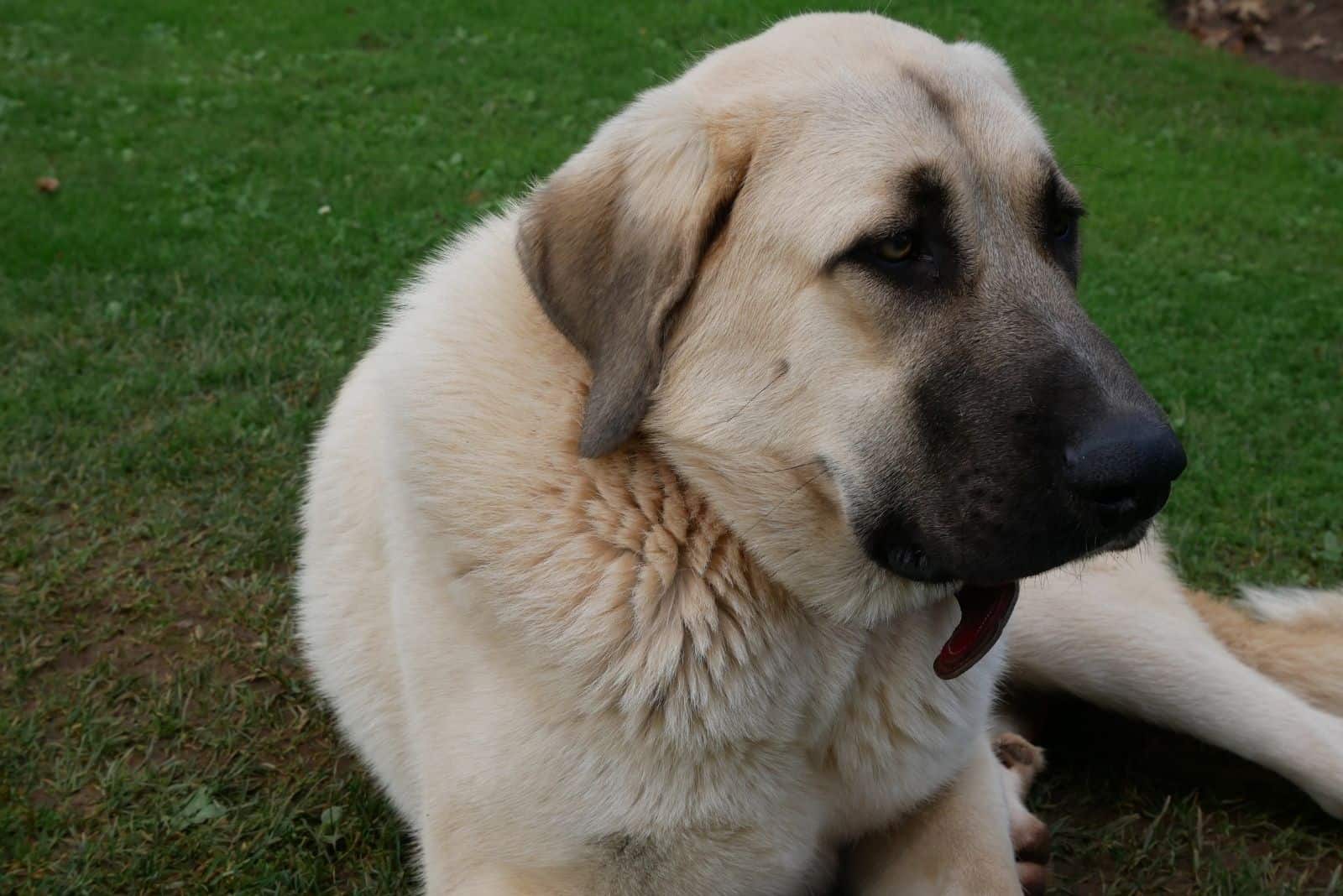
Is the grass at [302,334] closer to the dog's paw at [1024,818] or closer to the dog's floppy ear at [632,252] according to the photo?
the dog's paw at [1024,818]

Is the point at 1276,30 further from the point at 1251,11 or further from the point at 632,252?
the point at 632,252

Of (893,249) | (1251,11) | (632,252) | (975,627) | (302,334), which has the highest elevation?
(893,249)

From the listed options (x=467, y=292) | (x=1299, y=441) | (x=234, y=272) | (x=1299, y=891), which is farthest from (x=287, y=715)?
(x=1299, y=441)

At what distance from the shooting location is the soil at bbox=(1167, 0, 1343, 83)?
11.2 metres

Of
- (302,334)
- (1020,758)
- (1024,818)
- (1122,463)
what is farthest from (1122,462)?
(302,334)

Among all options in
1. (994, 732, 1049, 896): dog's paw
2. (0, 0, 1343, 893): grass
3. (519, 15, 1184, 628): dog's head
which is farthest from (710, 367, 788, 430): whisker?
(0, 0, 1343, 893): grass

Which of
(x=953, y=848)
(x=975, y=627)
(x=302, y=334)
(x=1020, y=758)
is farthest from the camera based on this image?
(x=302, y=334)

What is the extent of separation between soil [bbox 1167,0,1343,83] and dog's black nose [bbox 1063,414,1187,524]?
10.7 meters

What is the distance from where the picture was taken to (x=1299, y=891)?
9.32 ft

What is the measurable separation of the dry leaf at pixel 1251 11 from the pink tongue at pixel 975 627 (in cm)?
1122

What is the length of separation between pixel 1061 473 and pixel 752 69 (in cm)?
96

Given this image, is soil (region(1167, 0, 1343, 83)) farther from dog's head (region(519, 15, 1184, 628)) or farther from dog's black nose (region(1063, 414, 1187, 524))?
dog's black nose (region(1063, 414, 1187, 524))

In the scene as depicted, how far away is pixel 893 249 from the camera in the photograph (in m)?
2.14

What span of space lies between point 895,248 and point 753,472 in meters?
0.47
